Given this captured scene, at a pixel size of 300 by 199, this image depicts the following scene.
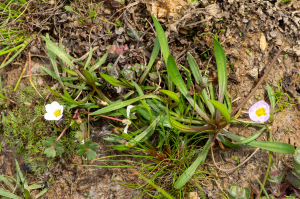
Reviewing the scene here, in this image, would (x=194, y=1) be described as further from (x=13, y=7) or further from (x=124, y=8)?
(x=13, y=7)

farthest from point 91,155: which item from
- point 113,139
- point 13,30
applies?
point 13,30

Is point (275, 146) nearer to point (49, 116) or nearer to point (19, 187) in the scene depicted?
point (49, 116)

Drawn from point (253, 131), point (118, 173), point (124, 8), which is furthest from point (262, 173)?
point (124, 8)

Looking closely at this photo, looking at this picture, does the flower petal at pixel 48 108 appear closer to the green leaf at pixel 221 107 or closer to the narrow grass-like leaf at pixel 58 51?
the narrow grass-like leaf at pixel 58 51

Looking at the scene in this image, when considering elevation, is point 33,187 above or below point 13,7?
below

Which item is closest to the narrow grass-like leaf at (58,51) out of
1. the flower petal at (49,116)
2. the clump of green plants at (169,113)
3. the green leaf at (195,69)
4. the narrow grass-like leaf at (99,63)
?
the clump of green plants at (169,113)
